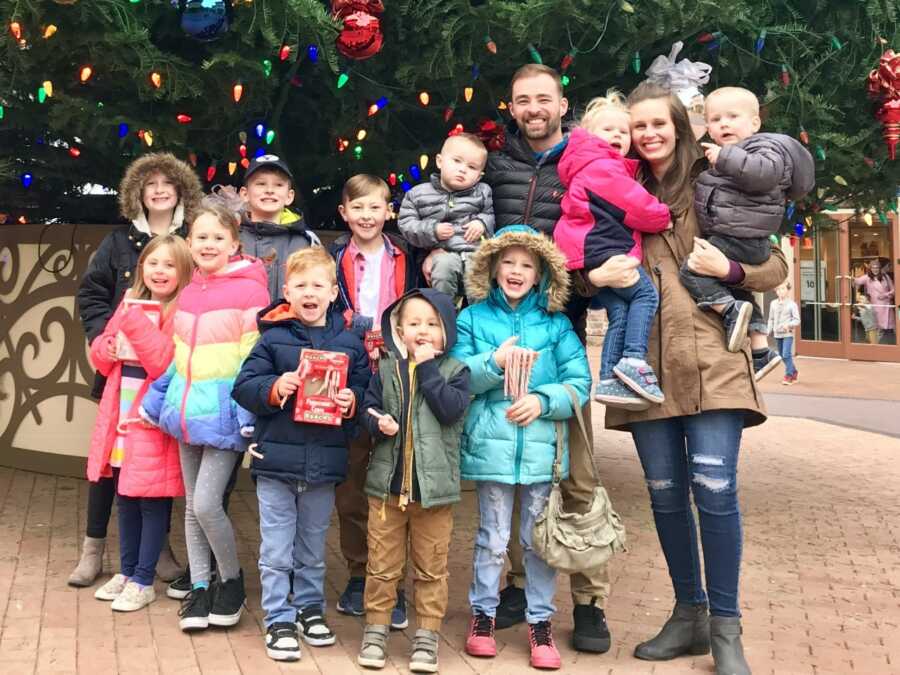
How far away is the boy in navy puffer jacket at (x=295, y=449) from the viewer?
413 cm

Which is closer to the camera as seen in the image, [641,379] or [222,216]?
[641,379]

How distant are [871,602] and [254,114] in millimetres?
4518

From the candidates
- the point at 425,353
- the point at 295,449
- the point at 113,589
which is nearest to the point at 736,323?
the point at 425,353

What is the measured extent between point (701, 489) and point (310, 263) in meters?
1.85

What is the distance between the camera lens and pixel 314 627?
425 centimetres

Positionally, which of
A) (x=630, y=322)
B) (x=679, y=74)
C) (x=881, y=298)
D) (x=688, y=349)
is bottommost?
(x=688, y=349)

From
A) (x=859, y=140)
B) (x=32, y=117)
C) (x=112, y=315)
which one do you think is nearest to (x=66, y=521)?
(x=112, y=315)

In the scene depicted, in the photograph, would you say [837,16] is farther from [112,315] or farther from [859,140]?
[112,315]

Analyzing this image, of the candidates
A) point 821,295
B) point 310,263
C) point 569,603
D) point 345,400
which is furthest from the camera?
point 821,295

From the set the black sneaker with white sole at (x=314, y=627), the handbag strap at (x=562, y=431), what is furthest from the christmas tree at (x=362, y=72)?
the black sneaker with white sole at (x=314, y=627)

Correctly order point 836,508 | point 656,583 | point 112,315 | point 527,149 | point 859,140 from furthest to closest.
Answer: point 836,508 → point 859,140 → point 656,583 → point 112,315 → point 527,149

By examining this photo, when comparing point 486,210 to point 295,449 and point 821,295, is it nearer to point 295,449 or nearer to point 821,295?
point 295,449

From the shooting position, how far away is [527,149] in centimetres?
456

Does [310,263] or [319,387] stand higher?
[310,263]
